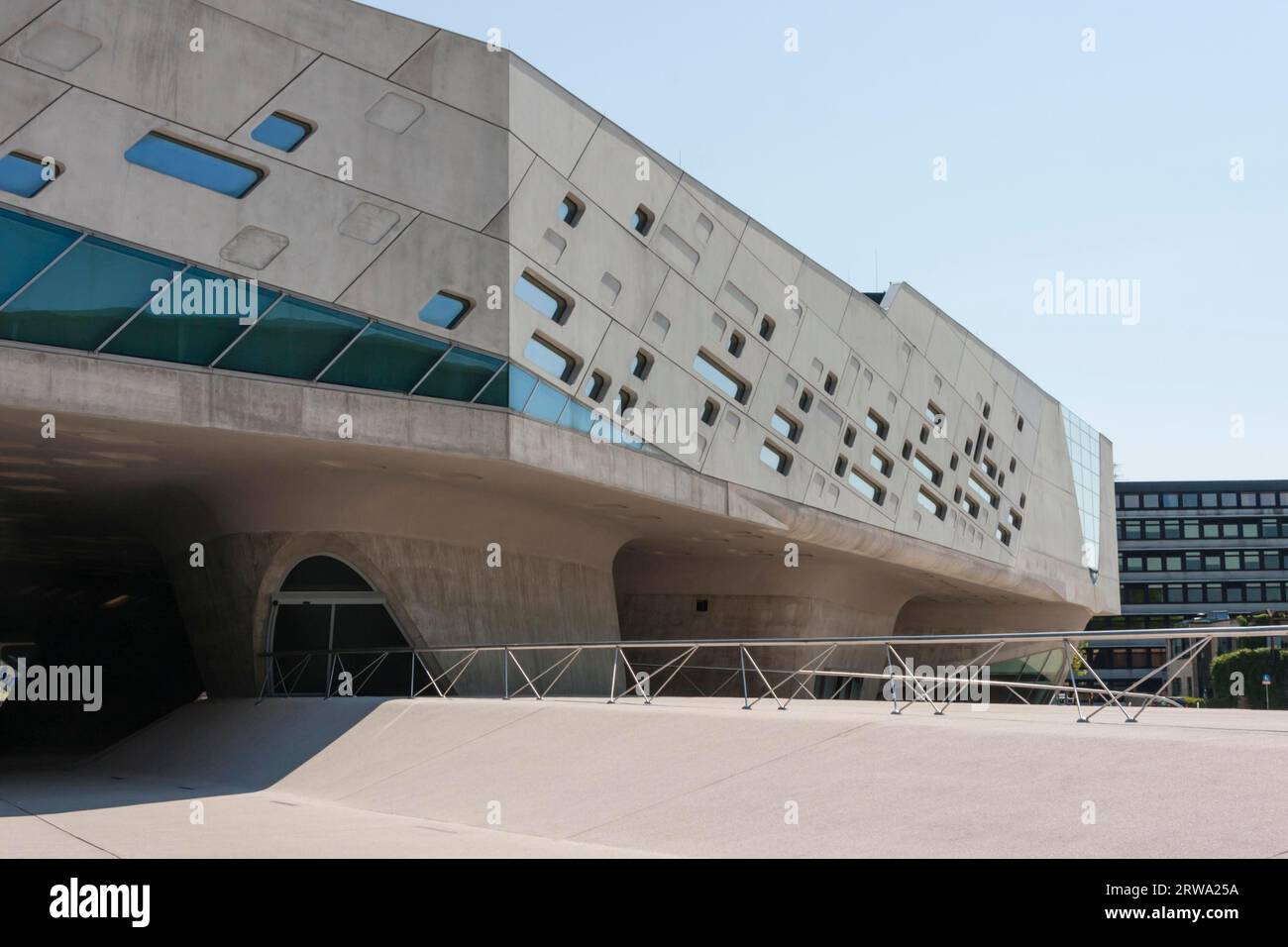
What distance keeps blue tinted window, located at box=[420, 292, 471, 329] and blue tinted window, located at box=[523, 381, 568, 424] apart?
5.90ft

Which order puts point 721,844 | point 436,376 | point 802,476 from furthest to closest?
point 802,476 → point 436,376 → point 721,844

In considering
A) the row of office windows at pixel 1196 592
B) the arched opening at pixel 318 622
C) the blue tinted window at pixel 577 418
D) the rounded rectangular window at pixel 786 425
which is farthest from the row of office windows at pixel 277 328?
the row of office windows at pixel 1196 592

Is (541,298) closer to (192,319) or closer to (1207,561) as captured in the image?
(192,319)

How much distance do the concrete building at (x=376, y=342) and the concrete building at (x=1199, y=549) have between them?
76476mm

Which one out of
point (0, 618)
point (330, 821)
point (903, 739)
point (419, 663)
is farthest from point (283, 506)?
point (0, 618)

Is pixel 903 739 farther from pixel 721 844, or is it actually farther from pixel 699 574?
pixel 699 574

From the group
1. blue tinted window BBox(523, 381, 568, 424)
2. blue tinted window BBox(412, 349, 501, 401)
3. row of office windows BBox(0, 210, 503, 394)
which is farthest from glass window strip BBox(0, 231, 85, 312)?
blue tinted window BBox(523, 381, 568, 424)

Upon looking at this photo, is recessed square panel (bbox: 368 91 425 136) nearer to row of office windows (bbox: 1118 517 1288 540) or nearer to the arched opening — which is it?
the arched opening

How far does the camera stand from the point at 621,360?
915 inches

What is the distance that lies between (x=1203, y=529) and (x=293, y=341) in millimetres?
97069

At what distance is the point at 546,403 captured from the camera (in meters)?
21.2

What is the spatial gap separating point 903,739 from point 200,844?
610 centimetres
